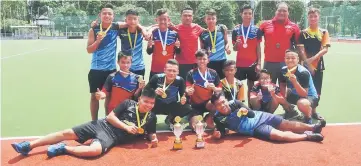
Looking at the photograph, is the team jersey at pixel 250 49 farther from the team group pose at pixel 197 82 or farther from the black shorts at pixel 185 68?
the black shorts at pixel 185 68

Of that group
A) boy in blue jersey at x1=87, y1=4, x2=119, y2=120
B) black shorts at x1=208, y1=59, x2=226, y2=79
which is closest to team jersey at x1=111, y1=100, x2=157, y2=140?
boy in blue jersey at x1=87, y1=4, x2=119, y2=120

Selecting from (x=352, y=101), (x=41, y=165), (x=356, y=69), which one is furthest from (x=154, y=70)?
(x=356, y=69)

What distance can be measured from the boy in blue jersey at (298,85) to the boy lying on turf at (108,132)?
2218 mm

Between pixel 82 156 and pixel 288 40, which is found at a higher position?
pixel 288 40

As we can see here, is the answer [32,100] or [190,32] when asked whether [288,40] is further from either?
[32,100]

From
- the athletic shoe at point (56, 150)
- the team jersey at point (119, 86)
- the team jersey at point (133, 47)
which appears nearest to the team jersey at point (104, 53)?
the team jersey at point (133, 47)

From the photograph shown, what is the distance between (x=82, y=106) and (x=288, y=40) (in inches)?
162

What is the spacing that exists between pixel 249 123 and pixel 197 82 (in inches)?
39.7

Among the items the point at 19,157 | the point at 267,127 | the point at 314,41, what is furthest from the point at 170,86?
the point at 314,41

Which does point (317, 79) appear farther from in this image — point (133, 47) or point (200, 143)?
point (133, 47)

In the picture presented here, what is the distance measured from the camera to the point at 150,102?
4.83m

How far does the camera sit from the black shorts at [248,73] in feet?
21.2

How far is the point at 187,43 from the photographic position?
6.34 meters

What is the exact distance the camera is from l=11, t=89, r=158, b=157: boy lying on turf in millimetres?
4453
